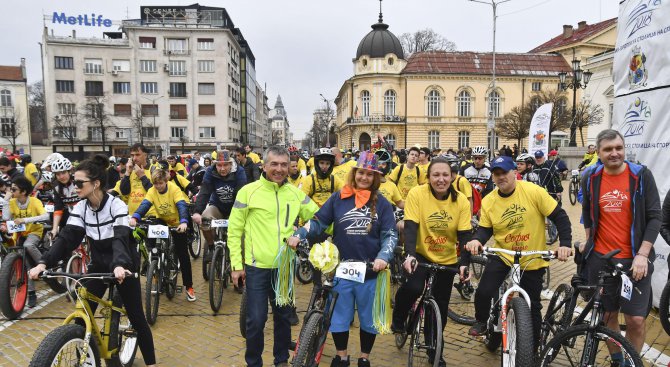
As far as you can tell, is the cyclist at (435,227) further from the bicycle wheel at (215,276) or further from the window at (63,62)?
the window at (63,62)

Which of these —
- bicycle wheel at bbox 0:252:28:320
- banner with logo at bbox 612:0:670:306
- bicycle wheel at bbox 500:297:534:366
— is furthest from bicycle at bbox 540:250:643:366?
bicycle wheel at bbox 0:252:28:320

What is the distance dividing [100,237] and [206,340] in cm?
200

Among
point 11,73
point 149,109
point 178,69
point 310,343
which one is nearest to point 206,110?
point 178,69

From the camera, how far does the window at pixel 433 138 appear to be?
60716 mm

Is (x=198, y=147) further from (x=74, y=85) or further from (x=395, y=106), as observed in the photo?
(x=395, y=106)

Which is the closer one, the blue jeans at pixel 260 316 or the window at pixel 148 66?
the blue jeans at pixel 260 316

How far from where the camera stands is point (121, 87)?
2339 inches

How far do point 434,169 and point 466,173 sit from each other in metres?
5.15

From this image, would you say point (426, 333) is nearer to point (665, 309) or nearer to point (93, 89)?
point (665, 309)

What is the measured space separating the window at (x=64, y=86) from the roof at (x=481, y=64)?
42.5 m

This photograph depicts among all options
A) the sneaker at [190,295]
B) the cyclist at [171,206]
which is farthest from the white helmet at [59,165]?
the sneaker at [190,295]

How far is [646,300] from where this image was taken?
3934 mm

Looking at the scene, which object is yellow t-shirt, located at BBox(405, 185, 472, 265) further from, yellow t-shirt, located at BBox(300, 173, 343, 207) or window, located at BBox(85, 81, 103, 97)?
window, located at BBox(85, 81, 103, 97)

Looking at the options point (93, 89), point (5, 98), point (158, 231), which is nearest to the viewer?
point (158, 231)
